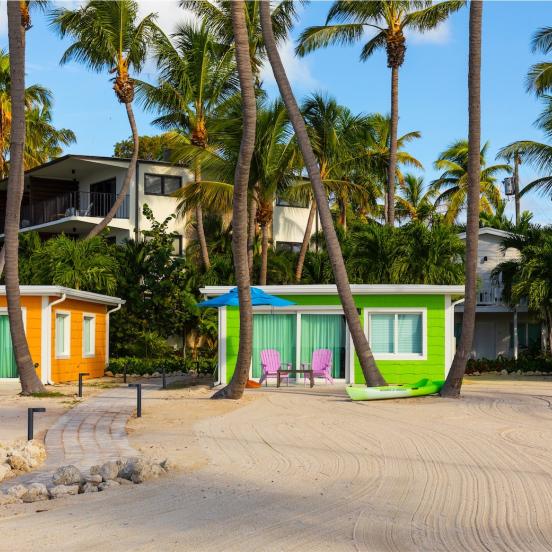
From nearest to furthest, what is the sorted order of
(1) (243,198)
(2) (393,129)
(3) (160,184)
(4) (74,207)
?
(1) (243,198)
(2) (393,129)
(3) (160,184)
(4) (74,207)

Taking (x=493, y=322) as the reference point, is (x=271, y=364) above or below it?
below

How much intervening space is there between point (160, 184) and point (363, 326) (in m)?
16.5

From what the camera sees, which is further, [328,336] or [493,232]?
[493,232]

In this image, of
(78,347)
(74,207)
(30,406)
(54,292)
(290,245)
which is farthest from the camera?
(290,245)

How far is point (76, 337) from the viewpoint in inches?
952

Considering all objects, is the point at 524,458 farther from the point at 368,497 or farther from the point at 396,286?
the point at 396,286

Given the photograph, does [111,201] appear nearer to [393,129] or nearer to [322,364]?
[393,129]

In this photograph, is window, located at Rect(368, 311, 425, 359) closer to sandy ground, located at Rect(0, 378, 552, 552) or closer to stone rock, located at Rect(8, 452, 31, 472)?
sandy ground, located at Rect(0, 378, 552, 552)

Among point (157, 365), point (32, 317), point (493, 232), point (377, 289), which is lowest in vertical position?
point (157, 365)

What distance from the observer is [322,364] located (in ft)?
69.4

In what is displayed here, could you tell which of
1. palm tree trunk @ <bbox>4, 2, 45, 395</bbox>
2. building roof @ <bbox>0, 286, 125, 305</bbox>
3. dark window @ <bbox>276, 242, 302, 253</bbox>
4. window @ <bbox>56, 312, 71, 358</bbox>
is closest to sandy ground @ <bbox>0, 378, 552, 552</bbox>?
palm tree trunk @ <bbox>4, 2, 45, 395</bbox>

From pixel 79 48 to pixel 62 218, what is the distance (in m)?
7.27

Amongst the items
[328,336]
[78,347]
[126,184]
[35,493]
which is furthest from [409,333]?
[126,184]

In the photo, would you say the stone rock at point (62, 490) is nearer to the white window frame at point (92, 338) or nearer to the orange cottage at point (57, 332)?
the orange cottage at point (57, 332)
